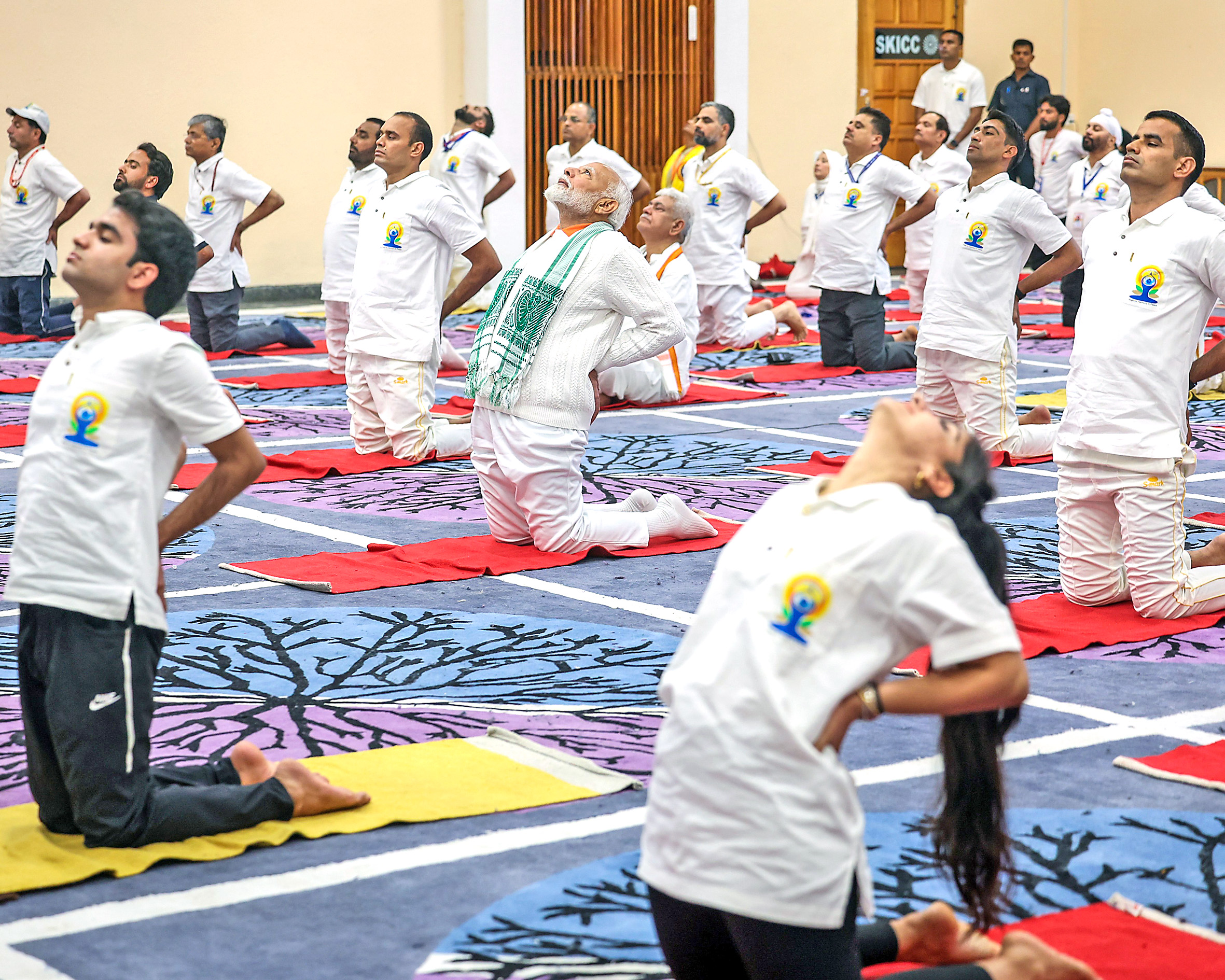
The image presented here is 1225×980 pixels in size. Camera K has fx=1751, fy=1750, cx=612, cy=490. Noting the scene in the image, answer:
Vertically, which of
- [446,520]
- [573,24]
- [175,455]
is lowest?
[446,520]

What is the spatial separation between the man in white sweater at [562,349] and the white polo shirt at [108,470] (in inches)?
101

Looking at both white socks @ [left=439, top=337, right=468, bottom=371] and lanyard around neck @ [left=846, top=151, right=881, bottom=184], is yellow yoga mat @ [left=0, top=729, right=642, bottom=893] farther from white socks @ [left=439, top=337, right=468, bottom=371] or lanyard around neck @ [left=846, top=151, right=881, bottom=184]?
lanyard around neck @ [left=846, top=151, right=881, bottom=184]

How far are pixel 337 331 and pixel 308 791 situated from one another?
283 inches

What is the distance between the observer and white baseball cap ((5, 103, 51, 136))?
40.1 feet

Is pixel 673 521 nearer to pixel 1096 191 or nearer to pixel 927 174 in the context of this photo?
pixel 1096 191

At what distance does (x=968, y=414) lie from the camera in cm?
763

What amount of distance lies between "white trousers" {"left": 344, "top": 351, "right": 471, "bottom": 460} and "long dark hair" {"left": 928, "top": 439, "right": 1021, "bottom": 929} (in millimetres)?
5356

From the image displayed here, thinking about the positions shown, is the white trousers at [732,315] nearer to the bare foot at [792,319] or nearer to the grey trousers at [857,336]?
the bare foot at [792,319]

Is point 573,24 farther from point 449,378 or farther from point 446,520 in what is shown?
point 446,520

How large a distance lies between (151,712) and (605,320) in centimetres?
286

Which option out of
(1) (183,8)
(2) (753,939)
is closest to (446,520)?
(2) (753,939)

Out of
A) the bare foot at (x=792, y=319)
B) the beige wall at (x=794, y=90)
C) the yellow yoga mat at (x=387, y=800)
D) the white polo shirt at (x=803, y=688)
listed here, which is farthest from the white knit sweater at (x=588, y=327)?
the beige wall at (x=794, y=90)

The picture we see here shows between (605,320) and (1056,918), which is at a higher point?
(605,320)

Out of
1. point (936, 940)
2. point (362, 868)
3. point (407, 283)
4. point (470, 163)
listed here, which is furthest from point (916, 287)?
point (936, 940)
